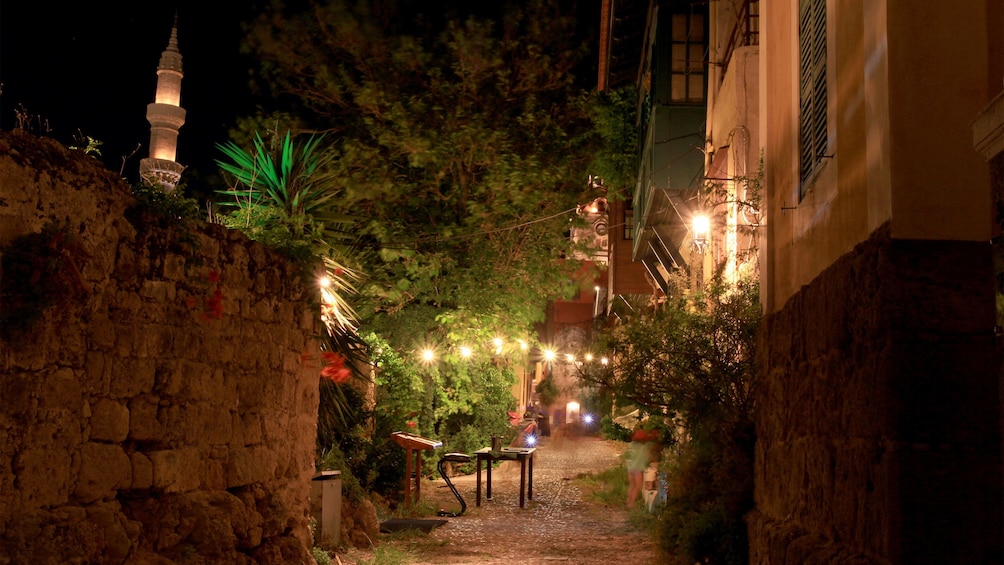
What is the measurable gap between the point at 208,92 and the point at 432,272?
686 centimetres

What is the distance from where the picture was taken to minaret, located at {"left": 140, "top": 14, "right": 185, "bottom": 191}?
14.8 metres

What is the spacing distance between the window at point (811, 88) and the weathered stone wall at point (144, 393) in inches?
184

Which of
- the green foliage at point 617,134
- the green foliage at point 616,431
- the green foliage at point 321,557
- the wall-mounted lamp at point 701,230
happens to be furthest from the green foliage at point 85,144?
the green foliage at point 616,431

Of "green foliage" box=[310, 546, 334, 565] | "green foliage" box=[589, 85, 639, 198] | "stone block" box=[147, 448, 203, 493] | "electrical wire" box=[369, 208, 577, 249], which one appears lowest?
"green foliage" box=[310, 546, 334, 565]

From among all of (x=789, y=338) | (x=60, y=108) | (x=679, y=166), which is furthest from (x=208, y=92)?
(x=789, y=338)

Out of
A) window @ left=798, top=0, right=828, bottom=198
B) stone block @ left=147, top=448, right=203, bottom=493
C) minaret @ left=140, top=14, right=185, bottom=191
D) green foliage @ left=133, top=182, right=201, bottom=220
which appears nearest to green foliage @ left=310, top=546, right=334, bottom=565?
stone block @ left=147, top=448, right=203, bottom=493

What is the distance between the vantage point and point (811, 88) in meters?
7.19

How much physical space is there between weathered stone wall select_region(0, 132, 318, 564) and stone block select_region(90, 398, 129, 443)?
0.04ft

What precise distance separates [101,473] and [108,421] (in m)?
0.33

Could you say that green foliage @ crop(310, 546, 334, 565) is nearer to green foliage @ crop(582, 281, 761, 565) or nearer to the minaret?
green foliage @ crop(582, 281, 761, 565)

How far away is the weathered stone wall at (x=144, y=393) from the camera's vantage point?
5336 mm

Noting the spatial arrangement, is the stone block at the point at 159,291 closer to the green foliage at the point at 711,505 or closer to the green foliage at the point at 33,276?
the green foliage at the point at 33,276

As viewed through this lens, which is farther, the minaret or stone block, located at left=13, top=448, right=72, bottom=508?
the minaret

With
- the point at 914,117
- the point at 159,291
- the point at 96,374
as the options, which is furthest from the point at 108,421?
the point at 914,117
